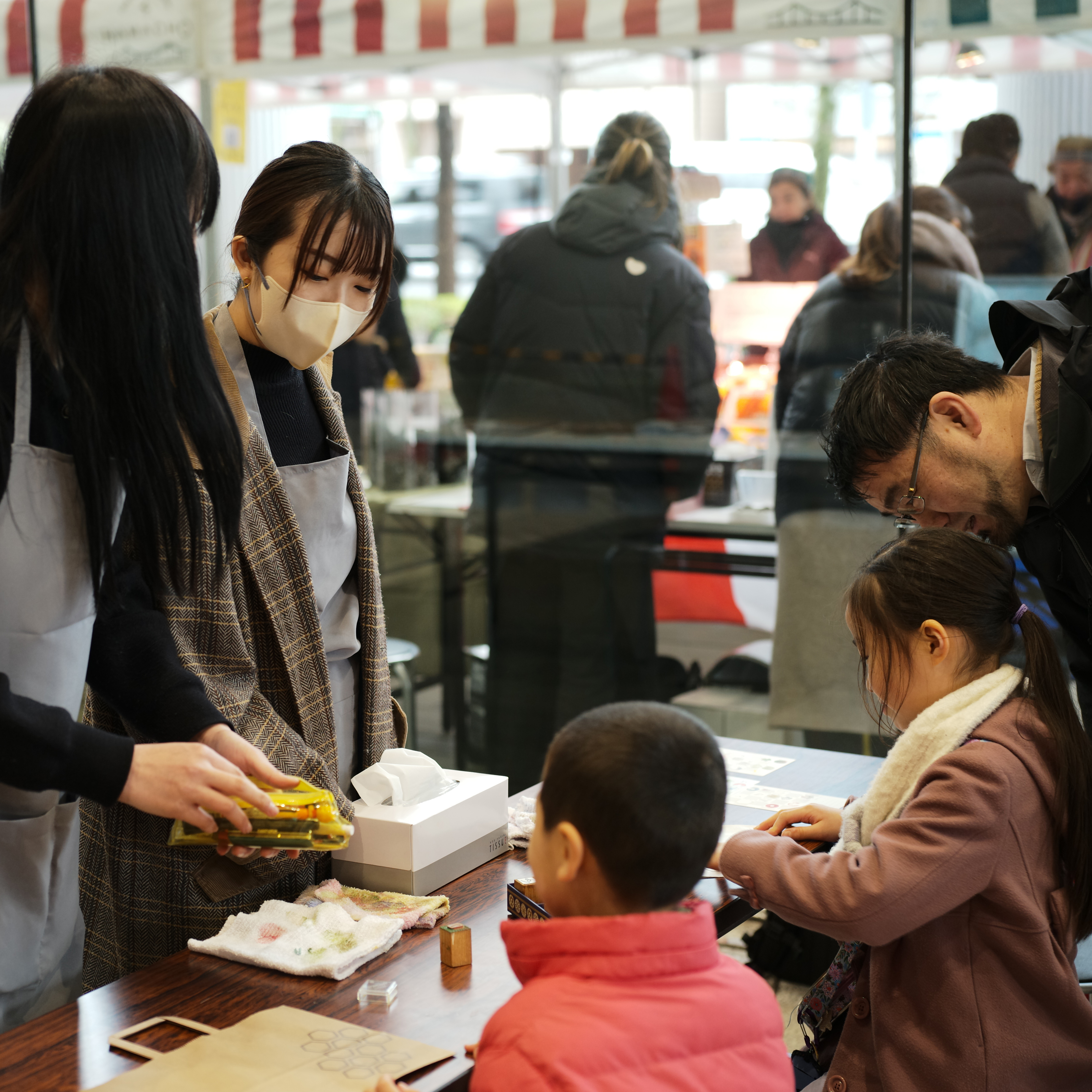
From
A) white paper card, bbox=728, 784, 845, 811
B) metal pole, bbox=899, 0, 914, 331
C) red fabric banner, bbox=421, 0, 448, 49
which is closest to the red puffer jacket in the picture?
white paper card, bbox=728, 784, 845, 811

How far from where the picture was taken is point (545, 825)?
1.13 metres

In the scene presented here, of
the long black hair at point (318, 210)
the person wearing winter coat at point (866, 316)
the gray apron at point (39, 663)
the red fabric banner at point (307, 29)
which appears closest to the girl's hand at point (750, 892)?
the gray apron at point (39, 663)

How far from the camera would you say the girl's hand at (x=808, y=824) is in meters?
1.74

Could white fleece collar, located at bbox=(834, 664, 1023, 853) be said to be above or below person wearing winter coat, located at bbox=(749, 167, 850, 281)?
below

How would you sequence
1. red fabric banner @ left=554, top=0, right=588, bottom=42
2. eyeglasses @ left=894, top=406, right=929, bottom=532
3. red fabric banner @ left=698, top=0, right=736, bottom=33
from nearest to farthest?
eyeglasses @ left=894, top=406, right=929, bottom=532 < red fabric banner @ left=698, top=0, right=736, bottom=33 < red fabric banner @ left=554, top=0, right=588, bottom=42

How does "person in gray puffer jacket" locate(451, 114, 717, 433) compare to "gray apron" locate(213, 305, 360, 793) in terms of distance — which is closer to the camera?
"gray apron" locate(213, 305, 360, 793)

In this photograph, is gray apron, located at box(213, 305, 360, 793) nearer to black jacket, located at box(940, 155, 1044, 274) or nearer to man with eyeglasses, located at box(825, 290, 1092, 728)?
man with eyeglasses, located at box(825, 290, 1092, 728)

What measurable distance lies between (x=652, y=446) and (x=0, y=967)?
8.90ft

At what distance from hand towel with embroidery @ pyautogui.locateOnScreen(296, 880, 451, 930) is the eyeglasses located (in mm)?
809

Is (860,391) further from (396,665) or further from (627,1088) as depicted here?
(396,665)

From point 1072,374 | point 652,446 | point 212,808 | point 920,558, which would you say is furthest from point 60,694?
point 652,446

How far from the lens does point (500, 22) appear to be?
3.71m

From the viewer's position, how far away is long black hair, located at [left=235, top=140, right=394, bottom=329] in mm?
1632

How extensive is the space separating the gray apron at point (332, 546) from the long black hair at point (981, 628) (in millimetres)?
659
